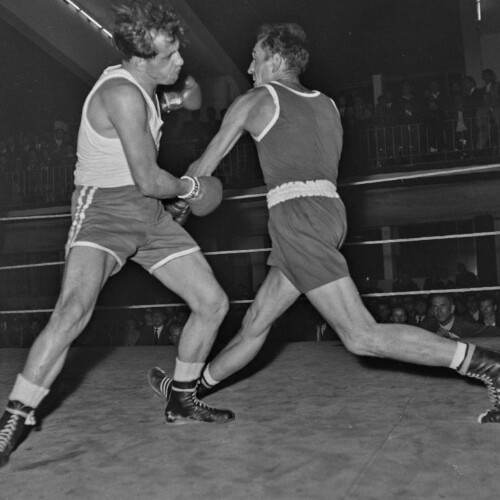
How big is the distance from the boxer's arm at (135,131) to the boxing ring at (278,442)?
27.6 inches

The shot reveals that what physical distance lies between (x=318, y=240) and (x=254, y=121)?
0.40m

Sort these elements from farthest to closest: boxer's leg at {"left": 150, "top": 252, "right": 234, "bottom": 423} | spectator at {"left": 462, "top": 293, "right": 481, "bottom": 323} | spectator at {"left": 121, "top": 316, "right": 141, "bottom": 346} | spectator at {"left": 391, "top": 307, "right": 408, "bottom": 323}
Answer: spectator at {"left": 121, "top": 316, "right": 141, "bottom": 346}
spectator at {"left": 462, "top": 293, "right": 481, "bottom": 323}
spectator at {"left": 391, "top": 307, "right": 408, "bottom": 323}
boxer's leg at {"left": 150, "top": 252, "right": 234, "bottom": 423}

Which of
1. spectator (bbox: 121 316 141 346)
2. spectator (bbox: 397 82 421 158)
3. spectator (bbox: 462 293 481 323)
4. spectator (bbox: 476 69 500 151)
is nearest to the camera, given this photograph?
spectator (bbox: 462 293 481 323)

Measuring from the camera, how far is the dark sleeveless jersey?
1.81 meters

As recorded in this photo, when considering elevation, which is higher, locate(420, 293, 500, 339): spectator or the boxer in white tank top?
the boxer in white tank top

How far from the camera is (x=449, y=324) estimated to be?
16.4 feet

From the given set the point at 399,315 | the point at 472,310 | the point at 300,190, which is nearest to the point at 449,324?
the point at 399,315

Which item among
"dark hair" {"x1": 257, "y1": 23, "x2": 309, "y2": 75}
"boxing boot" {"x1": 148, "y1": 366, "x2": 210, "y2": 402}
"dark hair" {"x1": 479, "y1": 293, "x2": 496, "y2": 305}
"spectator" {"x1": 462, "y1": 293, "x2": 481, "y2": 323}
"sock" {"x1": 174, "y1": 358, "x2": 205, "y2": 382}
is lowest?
"spectator" {"x1": 462, "y1": 293, "x2": 481, "y2": 323}

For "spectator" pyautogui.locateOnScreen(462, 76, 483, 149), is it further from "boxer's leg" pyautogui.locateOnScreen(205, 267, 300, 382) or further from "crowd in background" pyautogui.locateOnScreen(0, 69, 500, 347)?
"boxer's leg" pyautogui.locateOnScreen(205, 267, 300, 382)

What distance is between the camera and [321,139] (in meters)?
1.85

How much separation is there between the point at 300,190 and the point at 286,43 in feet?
1.49

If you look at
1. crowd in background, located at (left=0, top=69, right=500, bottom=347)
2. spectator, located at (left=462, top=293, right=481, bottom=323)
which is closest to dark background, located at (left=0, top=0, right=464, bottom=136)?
crowd in background, located at (left=0, top=69, right=500, bottom=347)

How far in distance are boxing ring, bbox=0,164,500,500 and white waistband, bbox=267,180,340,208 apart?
0.64 metres

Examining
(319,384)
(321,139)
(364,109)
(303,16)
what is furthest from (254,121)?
(303,16)
